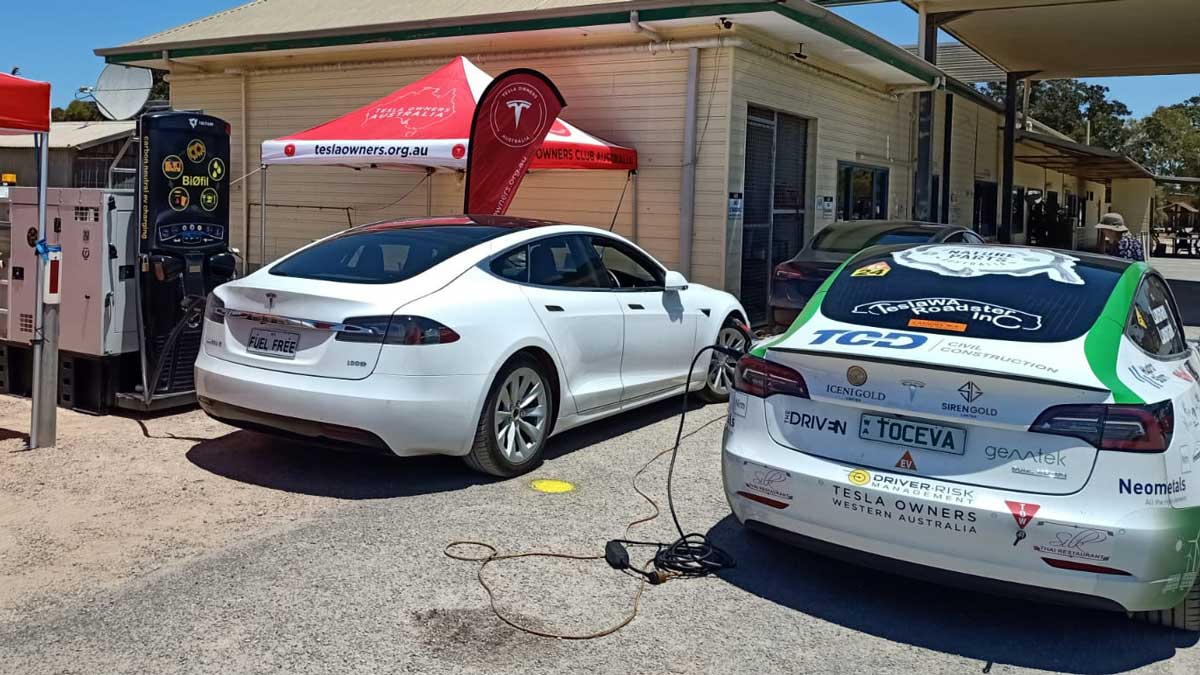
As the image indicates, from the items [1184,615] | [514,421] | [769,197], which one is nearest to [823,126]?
[769,197]

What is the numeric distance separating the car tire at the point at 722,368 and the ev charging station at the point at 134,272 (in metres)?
3.69

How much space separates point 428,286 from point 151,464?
2.06 meters

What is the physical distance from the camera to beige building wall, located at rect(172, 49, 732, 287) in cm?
1203

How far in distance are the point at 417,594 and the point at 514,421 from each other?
1791 mm

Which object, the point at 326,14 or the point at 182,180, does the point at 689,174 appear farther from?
the point at 326,14

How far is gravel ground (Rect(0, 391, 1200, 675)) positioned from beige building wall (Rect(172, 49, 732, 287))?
6.65 metres

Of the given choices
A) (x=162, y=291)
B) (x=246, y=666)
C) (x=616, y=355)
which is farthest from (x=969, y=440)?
(x=162, y=291)

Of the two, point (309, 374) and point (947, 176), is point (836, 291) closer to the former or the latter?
point (309, 374)

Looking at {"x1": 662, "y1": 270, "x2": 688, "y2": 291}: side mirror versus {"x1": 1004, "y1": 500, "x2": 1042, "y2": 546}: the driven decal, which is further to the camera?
{"x1": 662, "y1": 270, "x2": 688, "y2": 291}: side mirror

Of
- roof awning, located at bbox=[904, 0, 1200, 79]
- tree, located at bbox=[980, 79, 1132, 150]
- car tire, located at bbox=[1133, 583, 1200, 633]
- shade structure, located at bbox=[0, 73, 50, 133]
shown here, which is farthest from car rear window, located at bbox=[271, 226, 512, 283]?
tree, located at bbox=[980, 79, 1132, 150]

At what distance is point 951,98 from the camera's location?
20.9 m

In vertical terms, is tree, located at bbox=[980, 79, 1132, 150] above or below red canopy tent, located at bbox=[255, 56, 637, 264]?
above

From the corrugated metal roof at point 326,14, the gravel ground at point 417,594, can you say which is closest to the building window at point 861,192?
the corrugated metal roof at point 326,14

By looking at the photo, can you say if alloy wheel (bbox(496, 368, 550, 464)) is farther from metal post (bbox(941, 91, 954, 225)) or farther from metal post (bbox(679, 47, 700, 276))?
metal post (bbox(941, 91, 954, 225))
